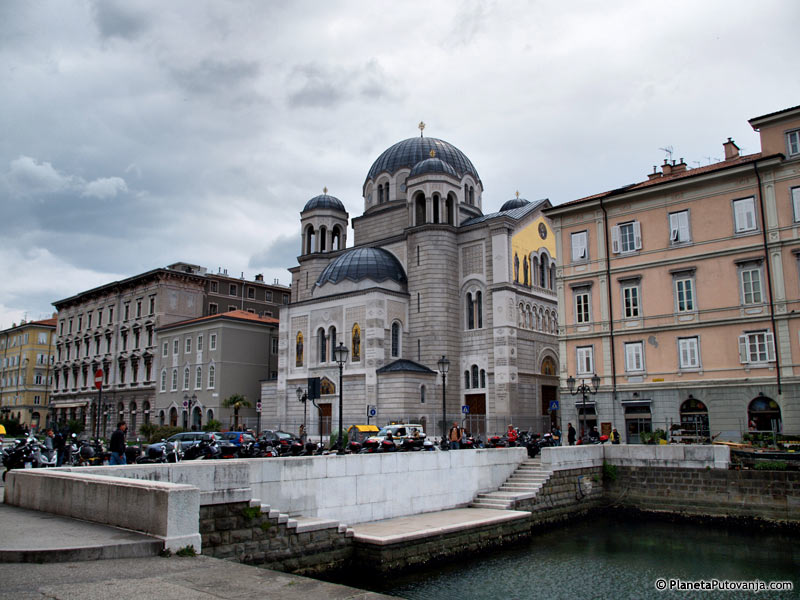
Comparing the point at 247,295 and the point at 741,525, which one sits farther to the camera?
the point at 247,295

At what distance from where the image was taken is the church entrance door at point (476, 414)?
4472cm

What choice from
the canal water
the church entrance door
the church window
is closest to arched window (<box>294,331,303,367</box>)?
the church window

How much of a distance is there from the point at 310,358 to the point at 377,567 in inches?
1361

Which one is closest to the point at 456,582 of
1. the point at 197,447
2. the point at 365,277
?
the point at 197,447

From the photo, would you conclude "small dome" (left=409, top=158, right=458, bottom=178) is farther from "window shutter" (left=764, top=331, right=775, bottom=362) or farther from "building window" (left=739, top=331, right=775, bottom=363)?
"window shutter" (left=764, top=331, right=775, bottom=362)

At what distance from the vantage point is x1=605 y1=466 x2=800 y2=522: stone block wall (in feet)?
72.9

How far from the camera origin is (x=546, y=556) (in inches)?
753

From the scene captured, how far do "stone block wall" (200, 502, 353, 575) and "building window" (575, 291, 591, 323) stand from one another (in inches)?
820

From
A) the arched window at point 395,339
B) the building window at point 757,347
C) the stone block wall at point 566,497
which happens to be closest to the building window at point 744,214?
the building window at point 757,347

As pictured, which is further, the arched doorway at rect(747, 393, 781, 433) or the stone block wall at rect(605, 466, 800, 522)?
the arched doorway at rect(747, 393, 781, 433)

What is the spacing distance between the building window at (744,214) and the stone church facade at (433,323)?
703 inches

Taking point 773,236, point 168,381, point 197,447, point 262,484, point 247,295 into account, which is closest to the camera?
point 262,484

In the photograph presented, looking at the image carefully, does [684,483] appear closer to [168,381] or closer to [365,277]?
[365,277]

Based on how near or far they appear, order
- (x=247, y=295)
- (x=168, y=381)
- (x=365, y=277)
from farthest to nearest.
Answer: (x=247, y=295)
(x=168, y=381)
(x=365, y=277)
